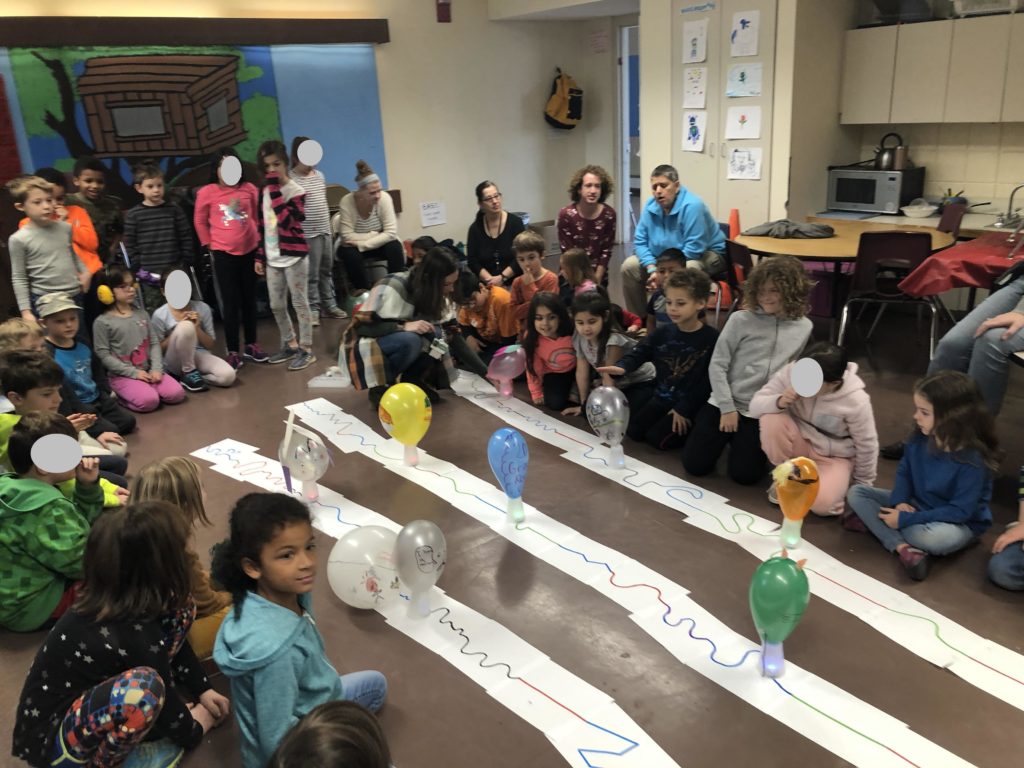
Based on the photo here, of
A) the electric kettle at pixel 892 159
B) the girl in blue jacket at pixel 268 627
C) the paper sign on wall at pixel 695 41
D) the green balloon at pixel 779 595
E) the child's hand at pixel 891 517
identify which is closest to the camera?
the girl in blue jacket at pixel 268 627

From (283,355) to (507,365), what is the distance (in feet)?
6.17

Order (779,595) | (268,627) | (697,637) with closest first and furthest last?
(268,627) → (779,595) → (697,637)

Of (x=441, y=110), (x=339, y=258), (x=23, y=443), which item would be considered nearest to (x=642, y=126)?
(x=441, y=110)

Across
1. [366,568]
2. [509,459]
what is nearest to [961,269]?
[509,459]

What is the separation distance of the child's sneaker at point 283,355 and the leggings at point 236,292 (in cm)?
18

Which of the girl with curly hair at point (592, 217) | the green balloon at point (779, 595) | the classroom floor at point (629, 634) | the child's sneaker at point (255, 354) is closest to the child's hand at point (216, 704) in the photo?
the classroom floor at point (629, 634)

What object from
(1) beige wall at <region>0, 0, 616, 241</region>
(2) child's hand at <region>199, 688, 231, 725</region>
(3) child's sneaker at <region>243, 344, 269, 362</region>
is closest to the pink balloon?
(3) child's sneaker at <region>243, 344, 269, 362</region>

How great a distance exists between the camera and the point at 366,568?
2611mm

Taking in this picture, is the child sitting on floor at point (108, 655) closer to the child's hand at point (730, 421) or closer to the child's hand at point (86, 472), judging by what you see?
the child's hand at point (86, 472)

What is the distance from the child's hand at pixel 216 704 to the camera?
86.6 inches

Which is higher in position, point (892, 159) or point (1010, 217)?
point (892, 159)

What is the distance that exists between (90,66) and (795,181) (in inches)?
209

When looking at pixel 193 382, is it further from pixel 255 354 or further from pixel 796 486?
pixel 796 486

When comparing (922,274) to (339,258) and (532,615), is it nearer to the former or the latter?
(532,615)
